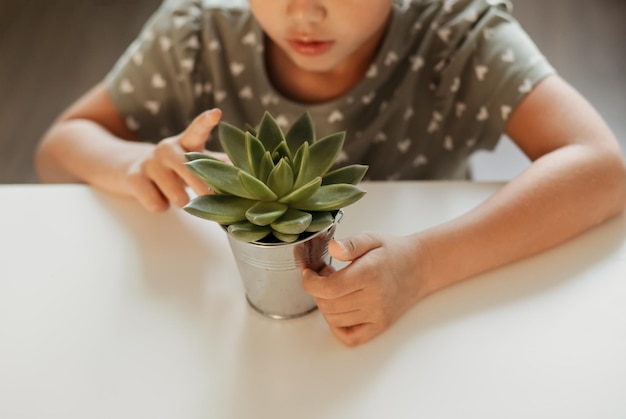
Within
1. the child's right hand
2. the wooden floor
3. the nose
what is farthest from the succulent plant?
the wooden floor

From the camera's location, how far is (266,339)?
0.57 metres

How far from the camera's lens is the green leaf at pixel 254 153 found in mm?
→ 509

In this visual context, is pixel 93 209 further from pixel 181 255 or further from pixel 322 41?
pixel 322 41

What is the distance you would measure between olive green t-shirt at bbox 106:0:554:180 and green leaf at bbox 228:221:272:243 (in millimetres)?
427

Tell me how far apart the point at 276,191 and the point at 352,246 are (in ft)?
0.31

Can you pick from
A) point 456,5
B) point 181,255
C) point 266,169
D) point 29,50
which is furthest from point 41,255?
point 29,50

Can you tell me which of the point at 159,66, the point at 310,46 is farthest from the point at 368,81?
the point at 159,66

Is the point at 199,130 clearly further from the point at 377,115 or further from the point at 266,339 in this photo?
the point at 377,115

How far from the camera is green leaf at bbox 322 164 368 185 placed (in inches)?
20.5

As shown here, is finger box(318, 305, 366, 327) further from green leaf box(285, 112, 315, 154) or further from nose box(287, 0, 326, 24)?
nose box(287, 0, 326, 24)

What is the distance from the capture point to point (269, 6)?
28.8 inches

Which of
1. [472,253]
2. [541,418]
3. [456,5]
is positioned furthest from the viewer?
[456,5]

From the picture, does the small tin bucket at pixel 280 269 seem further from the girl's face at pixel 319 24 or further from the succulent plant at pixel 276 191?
the girl's face at pixel 319 24

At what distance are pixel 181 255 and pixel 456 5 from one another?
479mm
